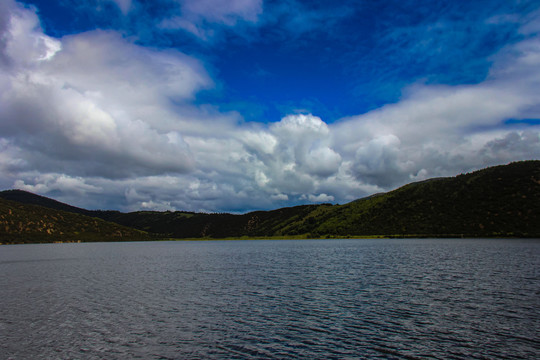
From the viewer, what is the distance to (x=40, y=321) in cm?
4047

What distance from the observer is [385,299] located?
4850 centimetres

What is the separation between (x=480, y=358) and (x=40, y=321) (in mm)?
47715

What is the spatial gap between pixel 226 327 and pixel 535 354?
2883cm

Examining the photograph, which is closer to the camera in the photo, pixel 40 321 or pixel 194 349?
pixel 194 349

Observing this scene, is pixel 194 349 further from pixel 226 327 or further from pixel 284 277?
pixel 284 277

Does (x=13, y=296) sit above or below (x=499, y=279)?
below

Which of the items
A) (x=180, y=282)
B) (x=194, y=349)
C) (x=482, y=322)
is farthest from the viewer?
(x=180, y=282)

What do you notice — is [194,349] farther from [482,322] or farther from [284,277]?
[284,277]

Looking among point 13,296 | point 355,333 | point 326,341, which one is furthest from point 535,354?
point 13,296

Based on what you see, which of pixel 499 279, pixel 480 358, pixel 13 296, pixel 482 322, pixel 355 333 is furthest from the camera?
pixel 499 279

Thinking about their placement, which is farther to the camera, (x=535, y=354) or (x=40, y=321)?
(x=40, y=321)

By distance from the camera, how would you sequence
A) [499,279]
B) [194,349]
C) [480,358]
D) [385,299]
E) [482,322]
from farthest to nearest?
[499,279] < [385,299] < [482,322] < [194,349] < [480,358]

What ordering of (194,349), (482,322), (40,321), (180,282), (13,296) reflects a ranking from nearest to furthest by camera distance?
(194,349), (482,322), (40,321), (13,296), (180,282)

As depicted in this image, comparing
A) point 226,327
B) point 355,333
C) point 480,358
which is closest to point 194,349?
point 226,327
